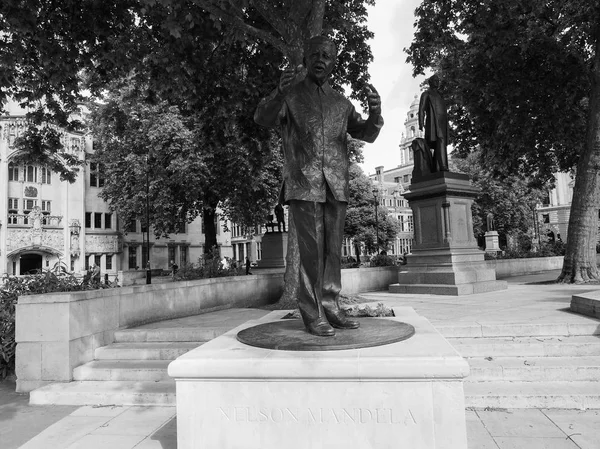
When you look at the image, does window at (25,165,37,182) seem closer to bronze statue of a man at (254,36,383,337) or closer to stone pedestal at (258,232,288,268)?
stone pedestal at (258,232,288,268)

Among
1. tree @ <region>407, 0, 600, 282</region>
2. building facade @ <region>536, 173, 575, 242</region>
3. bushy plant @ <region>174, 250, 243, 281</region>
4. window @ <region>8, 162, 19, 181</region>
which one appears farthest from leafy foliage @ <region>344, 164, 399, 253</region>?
building facade @ <region>536, 173, 575, 242</region>

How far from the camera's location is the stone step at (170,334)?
7.07 meters

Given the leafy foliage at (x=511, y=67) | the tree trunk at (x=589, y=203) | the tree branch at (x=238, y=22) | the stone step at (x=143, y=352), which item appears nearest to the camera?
the stone step at (x=143, y=352)

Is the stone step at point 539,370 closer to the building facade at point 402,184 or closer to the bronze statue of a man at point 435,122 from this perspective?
the bronze statue of a man at point 435,122

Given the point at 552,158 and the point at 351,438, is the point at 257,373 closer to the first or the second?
the point at 351,438

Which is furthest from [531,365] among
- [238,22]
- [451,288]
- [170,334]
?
[238,22]

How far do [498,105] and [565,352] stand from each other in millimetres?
14508

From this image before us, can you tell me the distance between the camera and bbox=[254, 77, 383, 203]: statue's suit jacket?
12.8 feet

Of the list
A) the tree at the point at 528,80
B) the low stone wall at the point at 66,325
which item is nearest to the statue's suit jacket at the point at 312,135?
the low stone wall at the point at 66,325

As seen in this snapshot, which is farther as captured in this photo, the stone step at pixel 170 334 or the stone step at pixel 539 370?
the stone step at pixel 170 334

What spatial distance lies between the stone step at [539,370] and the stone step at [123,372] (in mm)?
3975

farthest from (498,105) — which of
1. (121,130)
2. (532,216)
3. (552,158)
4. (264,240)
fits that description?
(532,216)

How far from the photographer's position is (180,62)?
12.5 meters

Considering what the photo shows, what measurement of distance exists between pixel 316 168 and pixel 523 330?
4.46 metres
